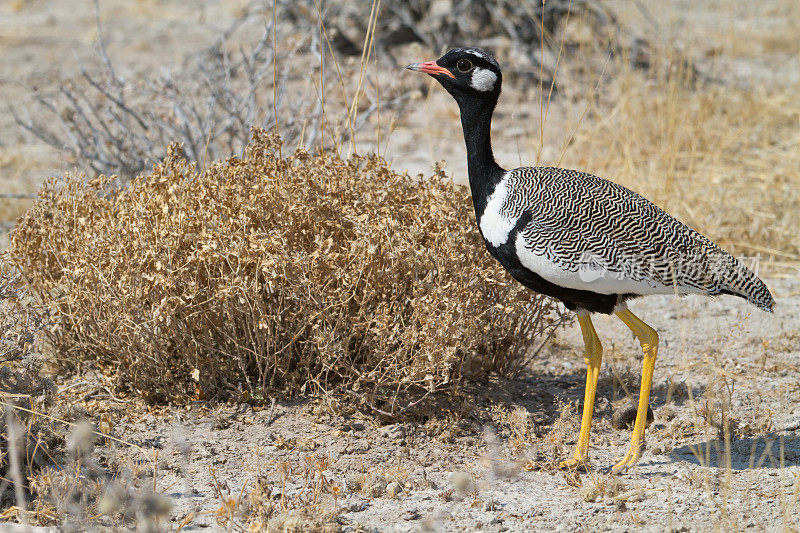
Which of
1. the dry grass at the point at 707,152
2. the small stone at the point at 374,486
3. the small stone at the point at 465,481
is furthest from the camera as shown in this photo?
the dry grass at the point at 707,152

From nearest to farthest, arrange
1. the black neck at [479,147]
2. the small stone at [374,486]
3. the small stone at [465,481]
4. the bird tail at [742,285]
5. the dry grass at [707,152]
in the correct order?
the small stone at [465,481], the small stone at [374,486], the bird tail at [742,285], the black neck at [479,147], the dry grass at [707,152]

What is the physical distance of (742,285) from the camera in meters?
3.43

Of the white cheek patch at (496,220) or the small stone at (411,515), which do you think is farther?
the white cheek patch at (496,220)

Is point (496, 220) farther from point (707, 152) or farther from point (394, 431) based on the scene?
point (707, 152)

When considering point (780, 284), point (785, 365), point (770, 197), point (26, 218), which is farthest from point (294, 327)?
point (770, 197)

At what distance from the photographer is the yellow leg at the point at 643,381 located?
3.51 m

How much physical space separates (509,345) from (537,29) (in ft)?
16.9

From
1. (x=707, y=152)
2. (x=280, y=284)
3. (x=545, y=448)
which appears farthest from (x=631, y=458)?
(x=707, y=152)

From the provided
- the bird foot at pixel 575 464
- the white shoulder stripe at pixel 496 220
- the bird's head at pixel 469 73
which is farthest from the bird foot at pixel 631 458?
the bird's head at pixel 469 73

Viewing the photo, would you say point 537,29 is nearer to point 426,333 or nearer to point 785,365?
point 785,365

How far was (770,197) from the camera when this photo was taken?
586 centimetres

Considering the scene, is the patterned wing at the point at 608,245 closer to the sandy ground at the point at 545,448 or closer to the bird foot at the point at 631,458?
the sandy ground at the point at 545,448

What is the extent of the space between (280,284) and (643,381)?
1.47m

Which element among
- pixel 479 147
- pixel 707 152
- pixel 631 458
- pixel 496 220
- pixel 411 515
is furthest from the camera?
pixel 707 152
